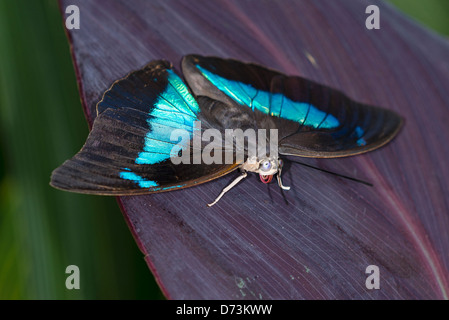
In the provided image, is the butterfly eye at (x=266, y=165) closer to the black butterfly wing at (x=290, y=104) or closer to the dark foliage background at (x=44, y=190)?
the black butterfly wing at (x=290, y=104)

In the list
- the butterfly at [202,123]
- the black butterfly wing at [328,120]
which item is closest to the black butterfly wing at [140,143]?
the butterfly at [202,123]

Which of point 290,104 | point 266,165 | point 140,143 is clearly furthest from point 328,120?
point 140,143

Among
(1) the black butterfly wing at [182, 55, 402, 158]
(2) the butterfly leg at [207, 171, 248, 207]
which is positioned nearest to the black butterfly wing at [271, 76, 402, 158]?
(1) the black butterfly wing at [182, 55, 402, 158]

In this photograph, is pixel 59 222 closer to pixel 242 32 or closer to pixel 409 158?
pixel 242 32

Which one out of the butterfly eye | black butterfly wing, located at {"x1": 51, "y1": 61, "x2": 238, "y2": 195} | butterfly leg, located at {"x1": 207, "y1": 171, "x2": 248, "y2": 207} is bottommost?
butterfly leg, located at {"x1": 207, "y1": 171, "x2": 248, "y2": 207}

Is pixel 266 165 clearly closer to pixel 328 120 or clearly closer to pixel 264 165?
pixel 264 165

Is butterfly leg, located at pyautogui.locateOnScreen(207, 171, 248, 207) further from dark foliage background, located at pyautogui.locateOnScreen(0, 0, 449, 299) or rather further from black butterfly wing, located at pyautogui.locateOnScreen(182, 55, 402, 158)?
dark foliage background, located at pyautogui.locateOnScreen(0, 0, 449, 299)
